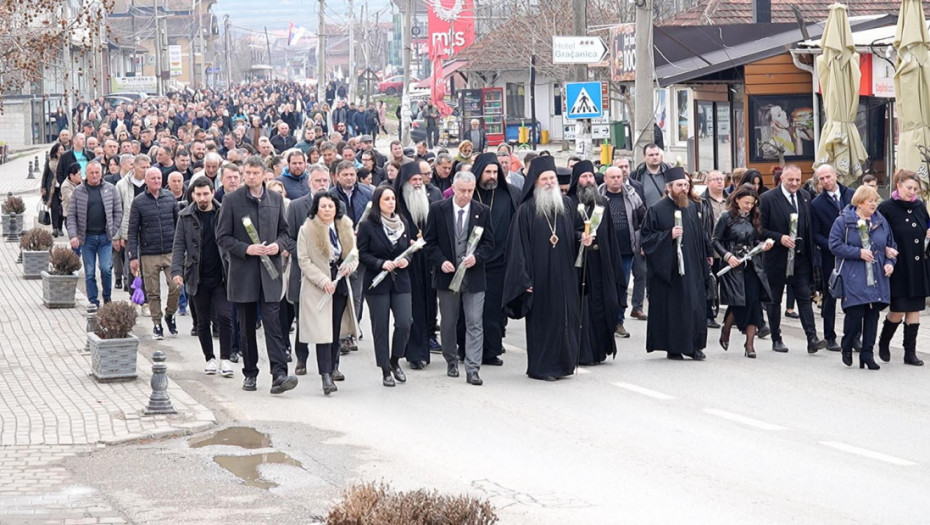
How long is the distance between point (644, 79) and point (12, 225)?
1291 cm

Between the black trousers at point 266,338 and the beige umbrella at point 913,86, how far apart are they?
332 inches

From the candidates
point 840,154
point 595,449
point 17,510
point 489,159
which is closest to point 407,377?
point 489,159

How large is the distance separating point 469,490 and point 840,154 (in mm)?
12149

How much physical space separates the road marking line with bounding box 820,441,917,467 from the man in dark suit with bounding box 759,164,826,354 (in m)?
4.28

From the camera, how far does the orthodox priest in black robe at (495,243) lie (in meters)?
14.3

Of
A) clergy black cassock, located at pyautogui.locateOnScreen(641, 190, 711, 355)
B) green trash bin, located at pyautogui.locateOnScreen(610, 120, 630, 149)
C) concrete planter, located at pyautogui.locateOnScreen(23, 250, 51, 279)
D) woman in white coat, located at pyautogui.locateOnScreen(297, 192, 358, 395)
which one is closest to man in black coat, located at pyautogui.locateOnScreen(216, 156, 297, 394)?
woman in white coat, located at pyautogui.locateOnScreen(297, 192, 358, 395)

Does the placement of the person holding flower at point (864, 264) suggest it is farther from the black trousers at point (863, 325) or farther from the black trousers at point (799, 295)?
the black trousers at point (799, 295)

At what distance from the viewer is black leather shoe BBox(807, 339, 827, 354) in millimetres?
14688

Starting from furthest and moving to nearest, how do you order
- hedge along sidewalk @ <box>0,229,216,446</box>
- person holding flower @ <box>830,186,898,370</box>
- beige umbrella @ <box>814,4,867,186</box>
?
beige umbrella @ <box>814,4,867,186</box> → person holding flower @ <box>830,186,898,370</box> → hedge along sidewalk @ <box>0,229,216,446</box>

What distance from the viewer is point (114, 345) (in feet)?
43.6

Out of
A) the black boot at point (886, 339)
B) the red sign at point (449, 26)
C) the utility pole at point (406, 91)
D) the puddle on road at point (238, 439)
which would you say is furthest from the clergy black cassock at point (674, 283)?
the utility pole at point (406, 91)

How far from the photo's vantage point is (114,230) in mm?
17781

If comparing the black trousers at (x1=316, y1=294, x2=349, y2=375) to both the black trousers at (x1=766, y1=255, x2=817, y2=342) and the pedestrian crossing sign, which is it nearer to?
the black trousers at (x1=766, y1=255, x2=817, y2=342)

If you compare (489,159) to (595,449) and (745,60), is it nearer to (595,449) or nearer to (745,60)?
(595,449)
